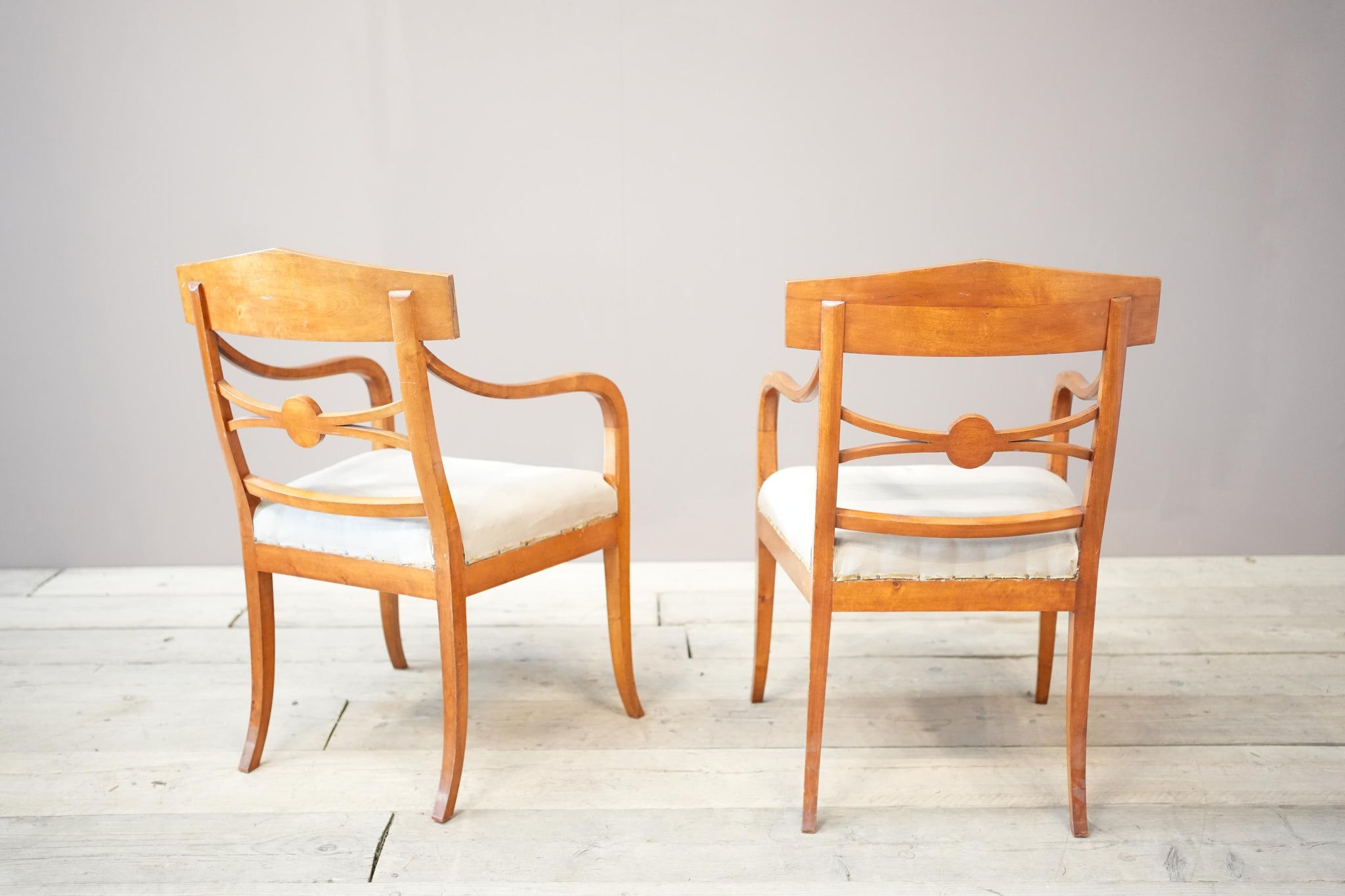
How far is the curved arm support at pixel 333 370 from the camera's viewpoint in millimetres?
1593

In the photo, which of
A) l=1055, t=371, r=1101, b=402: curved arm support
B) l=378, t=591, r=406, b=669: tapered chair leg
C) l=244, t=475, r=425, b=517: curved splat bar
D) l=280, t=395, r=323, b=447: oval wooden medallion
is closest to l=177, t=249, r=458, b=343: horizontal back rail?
l=280, t=395, r=323, b=447: oval wooden medallion

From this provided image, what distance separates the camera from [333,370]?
6.15 ft

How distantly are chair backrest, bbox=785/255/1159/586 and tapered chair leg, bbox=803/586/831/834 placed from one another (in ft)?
0.52

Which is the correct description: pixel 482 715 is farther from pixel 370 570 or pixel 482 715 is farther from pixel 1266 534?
pixel 1266 534

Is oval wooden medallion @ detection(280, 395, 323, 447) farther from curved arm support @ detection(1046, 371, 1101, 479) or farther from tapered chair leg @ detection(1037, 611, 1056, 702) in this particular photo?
tapered chair leg @ detection(1037, 611, 1056, 702)

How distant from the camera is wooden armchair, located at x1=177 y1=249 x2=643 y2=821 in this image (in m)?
1.39

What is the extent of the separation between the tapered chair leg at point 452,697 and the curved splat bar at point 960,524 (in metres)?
0.60

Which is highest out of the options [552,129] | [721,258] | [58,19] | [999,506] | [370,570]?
[58,19]

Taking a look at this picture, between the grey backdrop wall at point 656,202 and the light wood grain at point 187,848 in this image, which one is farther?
the grey backdrop wall at point 656,202

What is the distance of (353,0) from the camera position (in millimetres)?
2520

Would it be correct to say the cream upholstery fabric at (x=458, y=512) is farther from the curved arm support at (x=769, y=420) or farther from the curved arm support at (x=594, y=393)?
the curved arm support at (x=769, y=420)

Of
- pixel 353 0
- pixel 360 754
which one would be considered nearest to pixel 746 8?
pixel 353 0

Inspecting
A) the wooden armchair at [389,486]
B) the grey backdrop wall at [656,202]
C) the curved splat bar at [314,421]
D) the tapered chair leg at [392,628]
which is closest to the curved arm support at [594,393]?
the wooden armchair at [389,486]

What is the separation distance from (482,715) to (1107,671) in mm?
1318
